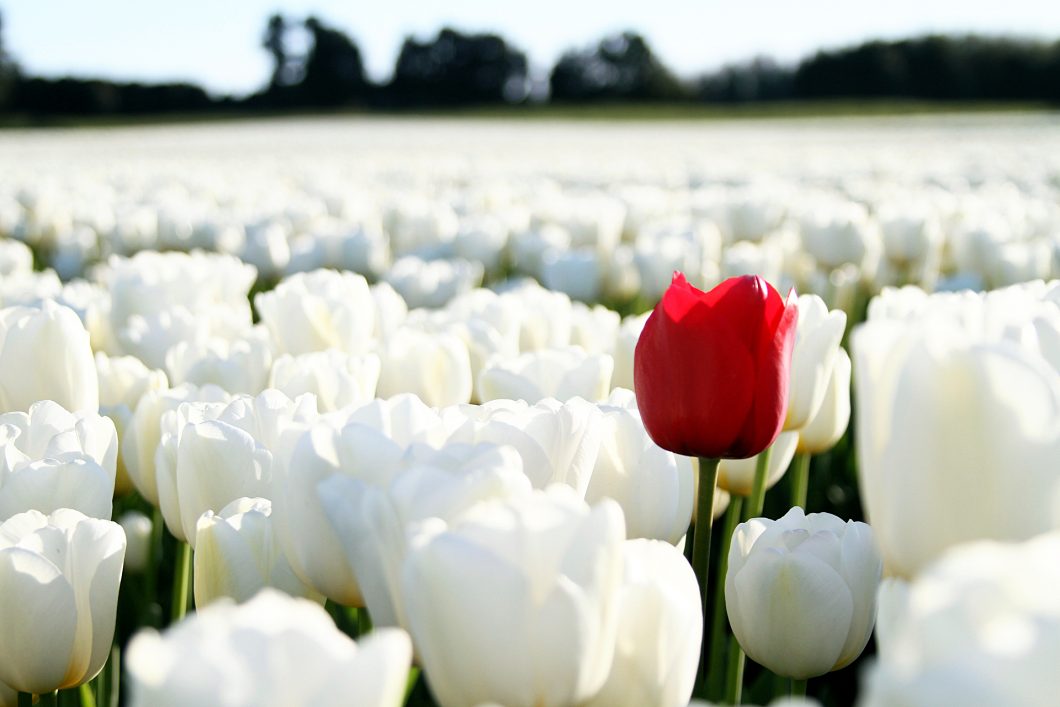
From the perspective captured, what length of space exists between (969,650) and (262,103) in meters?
55.2

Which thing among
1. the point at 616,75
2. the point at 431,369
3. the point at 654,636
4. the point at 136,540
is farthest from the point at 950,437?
the point at 616,75

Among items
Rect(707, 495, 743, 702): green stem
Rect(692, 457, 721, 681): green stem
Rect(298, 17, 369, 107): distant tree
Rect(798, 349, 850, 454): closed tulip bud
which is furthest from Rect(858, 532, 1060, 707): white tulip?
Rect(298, 17, 369, 107): distant tree

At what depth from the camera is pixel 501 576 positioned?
687 millimetres

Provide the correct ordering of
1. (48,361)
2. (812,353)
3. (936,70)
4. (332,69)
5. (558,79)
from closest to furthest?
(812,353) → (48,361) → (936,70) → (332,69) → (558,79)

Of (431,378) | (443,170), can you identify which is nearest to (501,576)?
(431,378)

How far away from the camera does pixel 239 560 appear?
41.5 inches

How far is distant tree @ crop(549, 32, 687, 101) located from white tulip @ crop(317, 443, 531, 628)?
62133 mm

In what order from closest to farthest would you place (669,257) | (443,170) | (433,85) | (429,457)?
1. (429,457)
2. (669,257)
3. (443,170)
4. (433,85)

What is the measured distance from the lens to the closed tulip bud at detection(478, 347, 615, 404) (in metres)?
1.56

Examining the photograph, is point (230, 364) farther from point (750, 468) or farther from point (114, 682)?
point (750, 468)

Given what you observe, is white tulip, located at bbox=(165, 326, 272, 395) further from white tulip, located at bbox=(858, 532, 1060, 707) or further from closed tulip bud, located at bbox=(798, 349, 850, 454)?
white tulip, located at bbox=(858, 532, 1060, 707)

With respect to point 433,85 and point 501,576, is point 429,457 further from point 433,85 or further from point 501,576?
point 433,85

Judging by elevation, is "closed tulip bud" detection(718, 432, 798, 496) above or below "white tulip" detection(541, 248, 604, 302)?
above

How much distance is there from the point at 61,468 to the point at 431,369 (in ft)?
1.97
